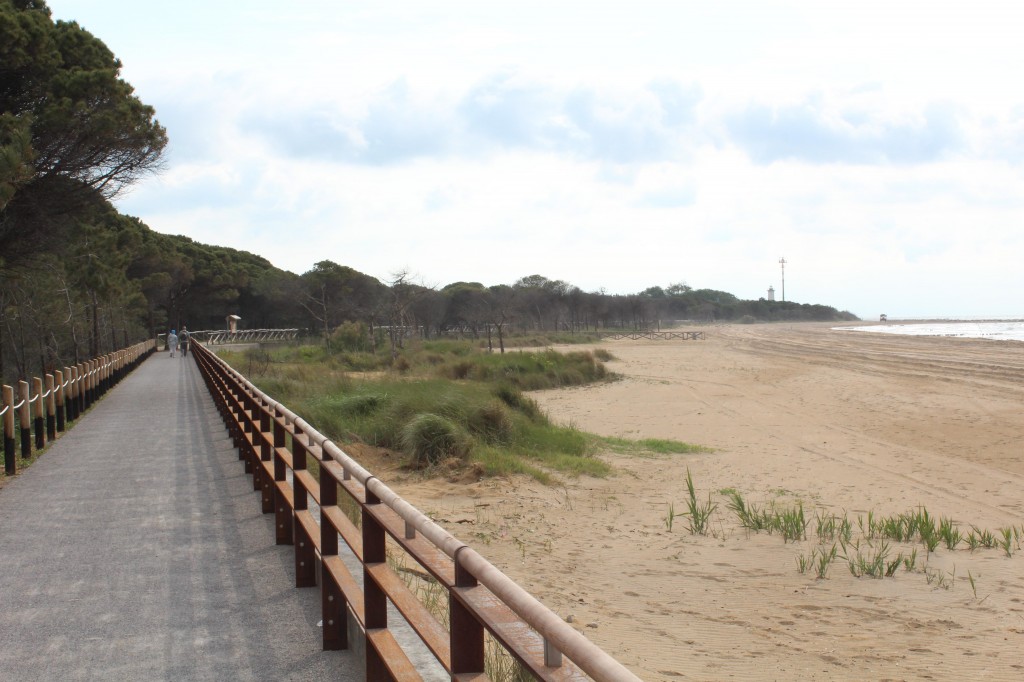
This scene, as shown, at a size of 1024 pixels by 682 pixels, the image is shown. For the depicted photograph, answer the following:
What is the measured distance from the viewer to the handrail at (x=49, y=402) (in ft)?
35.7

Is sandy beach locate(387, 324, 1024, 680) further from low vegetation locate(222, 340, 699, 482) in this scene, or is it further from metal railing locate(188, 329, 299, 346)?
metal railing locate(188, 329, 299, 346)

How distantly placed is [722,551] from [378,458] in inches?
250

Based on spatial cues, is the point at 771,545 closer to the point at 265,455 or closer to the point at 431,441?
the point at 265,455

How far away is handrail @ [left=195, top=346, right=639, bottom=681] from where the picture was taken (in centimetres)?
194

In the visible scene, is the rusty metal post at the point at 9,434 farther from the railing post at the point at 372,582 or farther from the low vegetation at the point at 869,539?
the railing post at the point at 372,582

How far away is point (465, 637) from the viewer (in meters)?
2.48

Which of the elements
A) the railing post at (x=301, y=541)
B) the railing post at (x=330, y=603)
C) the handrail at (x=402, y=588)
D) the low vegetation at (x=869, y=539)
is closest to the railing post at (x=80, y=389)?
the low vegetation at (x=869, y=539)

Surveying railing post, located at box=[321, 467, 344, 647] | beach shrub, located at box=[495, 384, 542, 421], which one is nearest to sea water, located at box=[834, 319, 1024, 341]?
beach shrub, located at box=[495, 384, 542, 421]

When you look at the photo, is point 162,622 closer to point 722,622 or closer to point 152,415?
point 722,622

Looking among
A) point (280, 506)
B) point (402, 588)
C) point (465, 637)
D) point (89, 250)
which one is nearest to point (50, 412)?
point (280, 506)

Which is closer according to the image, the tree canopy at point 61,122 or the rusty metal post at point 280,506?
the rusty metal post at point 280,506

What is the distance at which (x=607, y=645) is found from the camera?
21.3ft

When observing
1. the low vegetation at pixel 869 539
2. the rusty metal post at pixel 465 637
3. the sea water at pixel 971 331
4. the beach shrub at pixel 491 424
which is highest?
the rusty metal post at pixel 465 637

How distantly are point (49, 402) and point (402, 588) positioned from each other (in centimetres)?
1315
